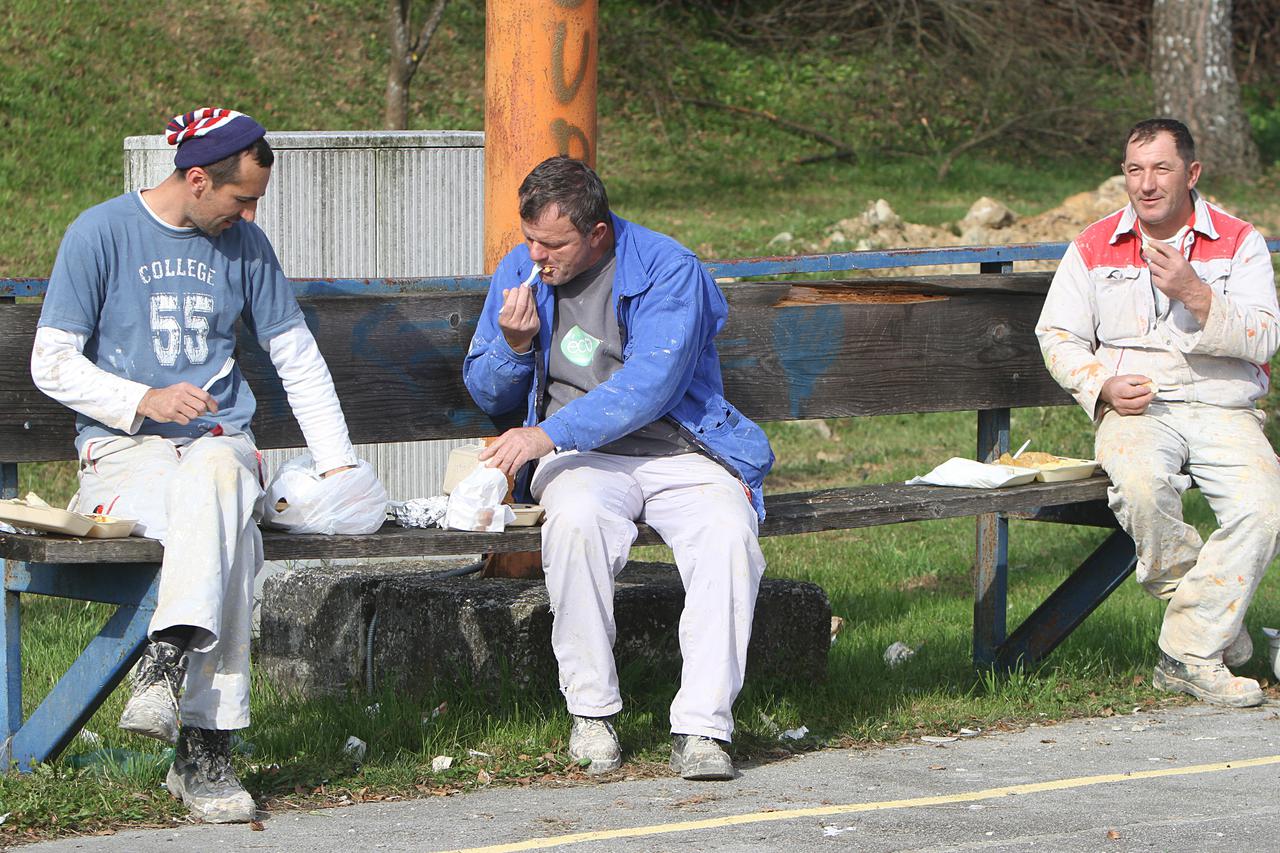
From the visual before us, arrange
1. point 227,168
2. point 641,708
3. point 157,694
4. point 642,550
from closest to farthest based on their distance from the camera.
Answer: point 157,694 < point 227,168 < point 641,708 < point 642,550

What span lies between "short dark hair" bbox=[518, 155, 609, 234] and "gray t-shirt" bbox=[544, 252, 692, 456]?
21 cm

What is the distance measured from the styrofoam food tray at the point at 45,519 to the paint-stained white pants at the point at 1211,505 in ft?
9.68

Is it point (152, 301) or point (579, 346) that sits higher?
point (152, 301)

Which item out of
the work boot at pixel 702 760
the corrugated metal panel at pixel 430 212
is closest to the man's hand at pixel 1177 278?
the work boot at pixel 702 760

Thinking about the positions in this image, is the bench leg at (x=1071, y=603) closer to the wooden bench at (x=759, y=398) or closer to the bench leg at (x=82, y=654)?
the wooden bench at (x=759, y=398)

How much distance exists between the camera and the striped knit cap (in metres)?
4.30

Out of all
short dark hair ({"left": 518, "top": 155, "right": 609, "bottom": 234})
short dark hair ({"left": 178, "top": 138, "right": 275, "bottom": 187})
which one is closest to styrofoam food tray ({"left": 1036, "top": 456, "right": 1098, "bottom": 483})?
short dark hair ({"left": 518, "top": 155, "right": 609, "bottom": 234})

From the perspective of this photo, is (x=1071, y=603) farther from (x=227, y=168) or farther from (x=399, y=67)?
(x=399, y=67)

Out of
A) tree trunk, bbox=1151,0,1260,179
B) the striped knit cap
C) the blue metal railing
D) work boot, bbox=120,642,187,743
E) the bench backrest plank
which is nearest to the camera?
work boot, bbox=120,642,187,743

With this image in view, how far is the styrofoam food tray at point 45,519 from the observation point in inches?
153

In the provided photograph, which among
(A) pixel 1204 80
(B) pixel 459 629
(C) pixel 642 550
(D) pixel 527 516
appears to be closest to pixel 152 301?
(D) pixel 527 516

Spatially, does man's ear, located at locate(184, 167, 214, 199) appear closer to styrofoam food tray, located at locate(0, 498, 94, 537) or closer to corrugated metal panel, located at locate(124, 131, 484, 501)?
styrofoam food tray, located at locate(0, 498, 94, 537)

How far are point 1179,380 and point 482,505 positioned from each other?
2.26 metres

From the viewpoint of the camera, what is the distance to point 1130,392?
5.32m
